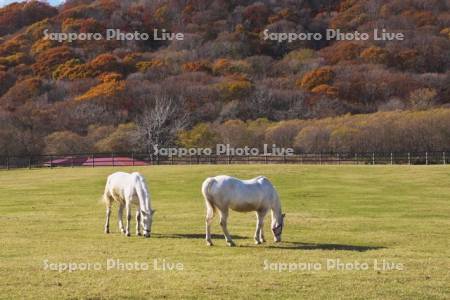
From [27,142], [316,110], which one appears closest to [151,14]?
[316,110]

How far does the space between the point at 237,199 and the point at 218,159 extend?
42.4 meters

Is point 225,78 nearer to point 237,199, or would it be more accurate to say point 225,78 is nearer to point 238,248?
point 237,199

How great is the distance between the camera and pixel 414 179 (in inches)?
1620

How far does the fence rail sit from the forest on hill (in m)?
7.93

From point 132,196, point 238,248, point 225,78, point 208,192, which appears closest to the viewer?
point 238,248

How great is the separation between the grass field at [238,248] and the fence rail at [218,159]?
69.2 ft

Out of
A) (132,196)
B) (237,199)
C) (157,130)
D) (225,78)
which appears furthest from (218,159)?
(225,78)

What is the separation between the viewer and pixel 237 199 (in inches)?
648

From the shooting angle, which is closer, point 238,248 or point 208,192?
point 238,248

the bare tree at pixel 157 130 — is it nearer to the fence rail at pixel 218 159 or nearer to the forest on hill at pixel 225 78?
the forest on hill at pixel 225 78

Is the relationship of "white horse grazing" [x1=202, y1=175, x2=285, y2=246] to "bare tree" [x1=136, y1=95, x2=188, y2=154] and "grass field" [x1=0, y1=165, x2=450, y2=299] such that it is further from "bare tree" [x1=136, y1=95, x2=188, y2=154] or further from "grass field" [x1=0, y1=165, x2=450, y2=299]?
"bare tree" [x1=136, y1=95, x2=188, y2=154]

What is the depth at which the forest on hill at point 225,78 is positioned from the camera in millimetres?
72938

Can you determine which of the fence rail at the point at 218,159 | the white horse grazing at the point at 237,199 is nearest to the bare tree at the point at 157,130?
the fence rail at the point at 218,159

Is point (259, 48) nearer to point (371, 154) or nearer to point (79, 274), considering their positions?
point (371, 154)
